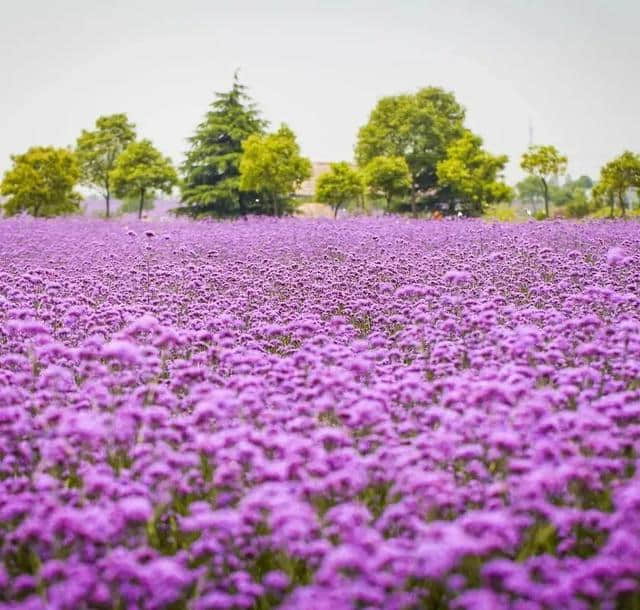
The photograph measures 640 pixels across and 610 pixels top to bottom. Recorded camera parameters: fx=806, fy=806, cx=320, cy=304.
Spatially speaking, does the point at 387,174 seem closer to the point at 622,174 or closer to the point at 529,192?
the point at 622,174

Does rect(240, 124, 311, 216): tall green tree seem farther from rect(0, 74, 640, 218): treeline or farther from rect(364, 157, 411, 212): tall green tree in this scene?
rect(364, 157, 411, 212): tall green tree

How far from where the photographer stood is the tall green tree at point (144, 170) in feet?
145

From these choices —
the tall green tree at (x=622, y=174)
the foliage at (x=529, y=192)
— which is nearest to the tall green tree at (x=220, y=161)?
the tall green tree at (x=622, y=174)

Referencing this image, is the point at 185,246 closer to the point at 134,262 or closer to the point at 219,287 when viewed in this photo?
the point at 134,262

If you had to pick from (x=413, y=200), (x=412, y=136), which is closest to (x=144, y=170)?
(x=413, y=200)

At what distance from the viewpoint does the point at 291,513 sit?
115 inches

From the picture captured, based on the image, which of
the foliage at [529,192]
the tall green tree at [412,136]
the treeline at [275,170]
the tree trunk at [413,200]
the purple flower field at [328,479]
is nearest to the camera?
the purple flower field at [328,479]

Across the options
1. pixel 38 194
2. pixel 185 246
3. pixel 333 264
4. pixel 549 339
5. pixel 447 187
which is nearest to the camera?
pixel 549 339

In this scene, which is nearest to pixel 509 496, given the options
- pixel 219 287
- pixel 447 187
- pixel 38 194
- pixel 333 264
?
pixel 219 287

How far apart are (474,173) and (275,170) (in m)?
14.9

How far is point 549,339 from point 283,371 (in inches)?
108

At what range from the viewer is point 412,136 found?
53156 mm

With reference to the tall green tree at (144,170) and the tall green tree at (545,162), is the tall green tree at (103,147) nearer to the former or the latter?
the tall green tree at (144,170)

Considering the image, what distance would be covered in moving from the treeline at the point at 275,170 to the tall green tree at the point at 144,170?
6cm
